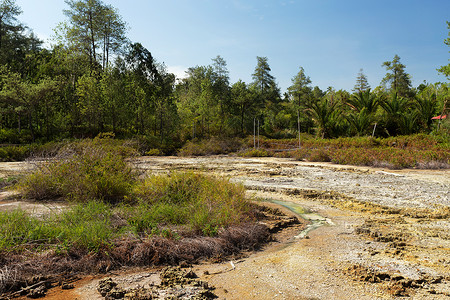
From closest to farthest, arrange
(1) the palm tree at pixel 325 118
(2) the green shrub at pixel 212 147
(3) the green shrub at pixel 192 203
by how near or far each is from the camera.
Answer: (3) the green shrub at pixel 192 203 < (2) the green shrub at pixel 212 147 < (1) the palm tree at pixel 325 118

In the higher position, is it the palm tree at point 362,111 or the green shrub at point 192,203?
the palm tree at point 362,111

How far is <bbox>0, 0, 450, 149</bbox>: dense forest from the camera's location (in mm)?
23891

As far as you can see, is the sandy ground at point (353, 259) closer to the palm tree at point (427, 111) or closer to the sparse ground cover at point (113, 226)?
the sparse ground cover at point (113, 226)

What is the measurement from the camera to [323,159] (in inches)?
690

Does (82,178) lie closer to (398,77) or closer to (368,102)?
(368,102)

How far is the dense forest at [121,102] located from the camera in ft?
78.4

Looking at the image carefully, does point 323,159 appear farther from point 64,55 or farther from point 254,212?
point 64,55

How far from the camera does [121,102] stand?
83.8 ft

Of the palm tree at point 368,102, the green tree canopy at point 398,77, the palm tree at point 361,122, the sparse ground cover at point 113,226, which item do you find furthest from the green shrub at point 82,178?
the green tree canopy at point 398,77

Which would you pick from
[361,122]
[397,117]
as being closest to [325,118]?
[361,122]

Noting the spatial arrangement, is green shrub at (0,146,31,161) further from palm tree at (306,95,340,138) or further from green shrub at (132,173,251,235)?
palm tree at (306,95,340,138)

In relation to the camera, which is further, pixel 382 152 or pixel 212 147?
pixel 212 147

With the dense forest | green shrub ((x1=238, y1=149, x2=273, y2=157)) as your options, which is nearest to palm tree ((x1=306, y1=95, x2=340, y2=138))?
the dense forest

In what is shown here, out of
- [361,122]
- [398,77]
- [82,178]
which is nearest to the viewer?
[82,178]
